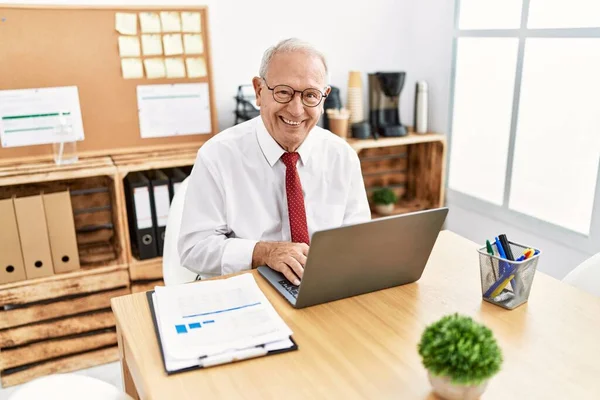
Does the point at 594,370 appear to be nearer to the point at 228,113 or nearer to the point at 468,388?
the point at 468,388

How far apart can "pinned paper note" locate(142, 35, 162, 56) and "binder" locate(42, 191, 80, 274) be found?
0.77 meters

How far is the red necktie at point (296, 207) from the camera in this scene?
1.74m

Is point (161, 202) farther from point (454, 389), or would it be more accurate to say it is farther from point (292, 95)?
point (454, 389)

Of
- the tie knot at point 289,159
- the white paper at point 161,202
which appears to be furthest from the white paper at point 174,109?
the tie knot at point 289,159

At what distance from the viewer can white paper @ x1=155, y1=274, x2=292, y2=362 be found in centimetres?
108

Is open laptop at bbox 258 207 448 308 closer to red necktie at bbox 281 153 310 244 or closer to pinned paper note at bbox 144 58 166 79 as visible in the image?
red necktie at bbox 281 153 310 244

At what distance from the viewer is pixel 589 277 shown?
1.50 meters

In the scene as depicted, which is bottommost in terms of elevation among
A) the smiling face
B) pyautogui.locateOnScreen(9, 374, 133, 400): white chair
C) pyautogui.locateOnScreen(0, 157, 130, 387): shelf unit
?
pyautogui.locateOnScreen(0, 157, 130, 387): shelf unit

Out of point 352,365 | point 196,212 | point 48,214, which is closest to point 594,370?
point 352,365

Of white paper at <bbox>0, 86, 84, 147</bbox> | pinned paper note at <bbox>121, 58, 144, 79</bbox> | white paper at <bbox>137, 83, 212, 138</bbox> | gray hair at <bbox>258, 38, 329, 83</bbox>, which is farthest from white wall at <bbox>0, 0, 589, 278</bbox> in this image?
gray hair at <bbox>258, 38, 329, 83</bbox>

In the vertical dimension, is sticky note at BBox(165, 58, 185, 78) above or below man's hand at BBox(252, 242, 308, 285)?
above

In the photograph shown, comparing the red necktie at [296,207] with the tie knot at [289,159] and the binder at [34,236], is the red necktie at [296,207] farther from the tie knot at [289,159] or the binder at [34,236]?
the binder at [34,236]

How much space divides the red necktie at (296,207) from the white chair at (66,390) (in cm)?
68

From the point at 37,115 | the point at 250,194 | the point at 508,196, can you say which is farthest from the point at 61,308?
the point at 508,196
